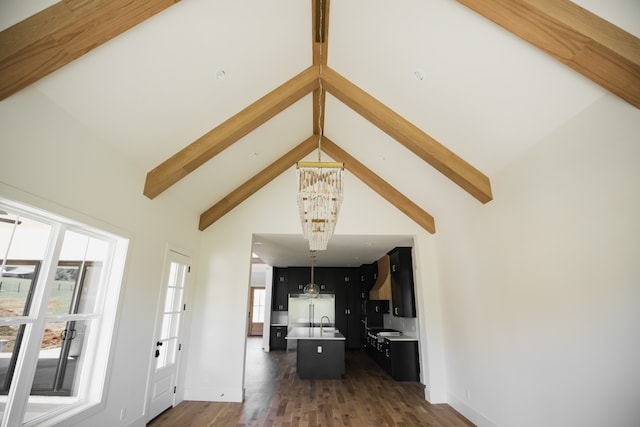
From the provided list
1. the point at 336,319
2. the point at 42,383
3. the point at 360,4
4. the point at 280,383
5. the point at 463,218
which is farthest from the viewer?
the point at 336,319

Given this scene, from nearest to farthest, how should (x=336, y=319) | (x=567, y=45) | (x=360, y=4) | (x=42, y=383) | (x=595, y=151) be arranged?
(x=567, y=45) → (x=595, y=151) → (x=42, y=383) → (x=360, y=4) → (x=336, y=319)

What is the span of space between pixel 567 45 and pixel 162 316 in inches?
196

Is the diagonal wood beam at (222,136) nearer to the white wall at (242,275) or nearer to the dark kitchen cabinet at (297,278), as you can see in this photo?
the white wall at (242,275)

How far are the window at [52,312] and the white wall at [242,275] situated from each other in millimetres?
1908

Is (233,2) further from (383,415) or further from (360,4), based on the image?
(383,415)

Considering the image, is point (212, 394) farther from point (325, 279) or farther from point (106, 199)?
point (325, 279)

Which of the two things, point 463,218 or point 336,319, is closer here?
point 463,218

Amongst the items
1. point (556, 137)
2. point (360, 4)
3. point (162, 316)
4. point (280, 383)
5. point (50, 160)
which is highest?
point (360, 4)

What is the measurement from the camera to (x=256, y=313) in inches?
483

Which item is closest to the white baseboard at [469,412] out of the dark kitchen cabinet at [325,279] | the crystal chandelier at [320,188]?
Result: the crystal chandelier at [320,188]

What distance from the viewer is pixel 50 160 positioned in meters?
2.22

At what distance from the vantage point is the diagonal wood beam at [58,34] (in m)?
1.71

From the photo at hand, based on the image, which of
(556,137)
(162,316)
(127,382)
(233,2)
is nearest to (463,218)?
(556,137)

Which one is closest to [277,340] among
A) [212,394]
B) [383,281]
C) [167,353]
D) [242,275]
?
[383,281]
